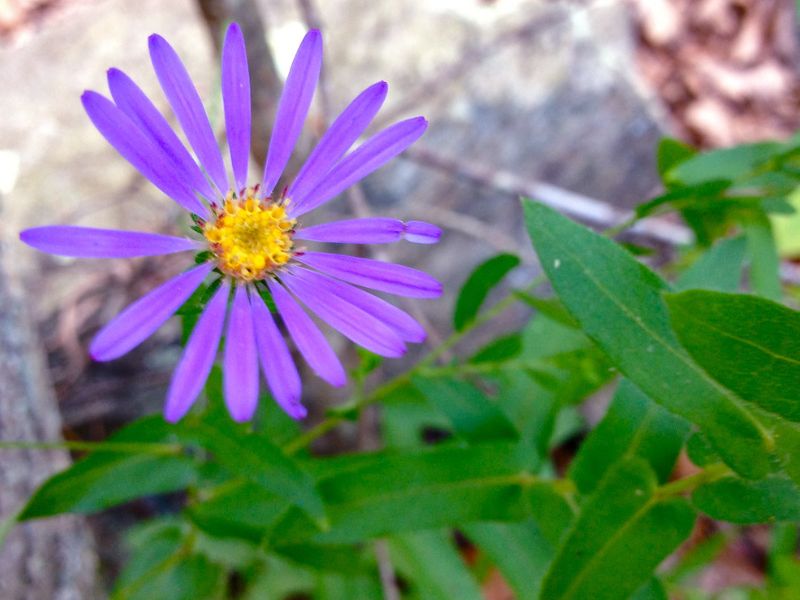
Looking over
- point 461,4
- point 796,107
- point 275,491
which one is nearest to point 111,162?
point 461,4

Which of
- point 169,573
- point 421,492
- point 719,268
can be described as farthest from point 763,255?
point 169,573

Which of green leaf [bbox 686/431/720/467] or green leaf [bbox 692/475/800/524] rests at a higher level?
green leaf [bbox 686/431/720/467]

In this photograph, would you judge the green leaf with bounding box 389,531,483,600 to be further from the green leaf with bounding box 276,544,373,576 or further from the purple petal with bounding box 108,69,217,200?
the purple petal with bounding box 108,69,217,200

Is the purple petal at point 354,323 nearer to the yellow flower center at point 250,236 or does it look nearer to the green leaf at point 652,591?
the yellow flower center at point 250,236

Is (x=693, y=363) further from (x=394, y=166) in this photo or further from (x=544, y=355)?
(x=394, y=166)

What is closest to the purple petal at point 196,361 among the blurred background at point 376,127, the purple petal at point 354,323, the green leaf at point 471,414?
the purple petal at point 354,323

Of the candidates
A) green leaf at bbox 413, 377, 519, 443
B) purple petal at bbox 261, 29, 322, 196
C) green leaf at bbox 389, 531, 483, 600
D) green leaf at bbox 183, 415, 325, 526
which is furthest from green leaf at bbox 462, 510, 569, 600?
purple petal at bbox 261, 29, 322, 196

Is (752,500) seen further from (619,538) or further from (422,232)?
(422,232)
